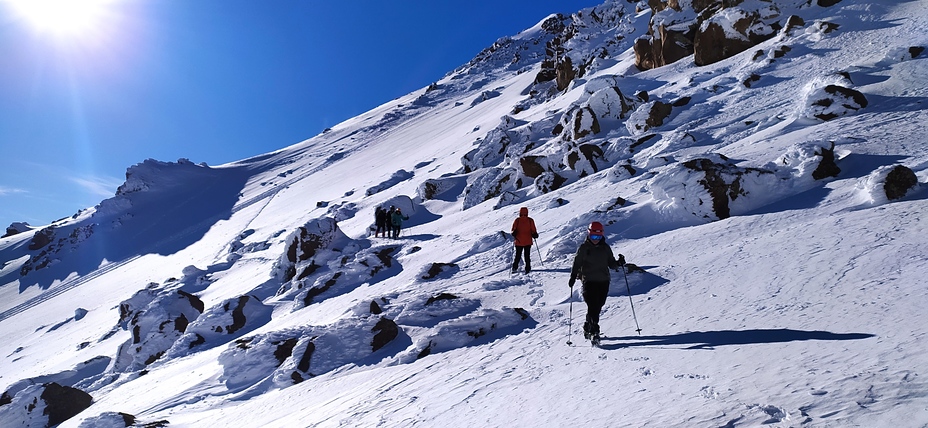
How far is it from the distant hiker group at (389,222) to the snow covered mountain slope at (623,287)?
841 mm

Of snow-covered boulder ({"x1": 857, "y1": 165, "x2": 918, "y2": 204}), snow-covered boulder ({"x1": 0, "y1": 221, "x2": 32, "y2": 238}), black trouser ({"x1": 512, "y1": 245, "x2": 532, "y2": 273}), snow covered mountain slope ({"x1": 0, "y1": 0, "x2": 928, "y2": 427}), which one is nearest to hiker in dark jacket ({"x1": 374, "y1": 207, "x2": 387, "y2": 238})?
snow covered mountain slope ({"x1": 0, "y1": 0, "x2": 928, "y2": 427})

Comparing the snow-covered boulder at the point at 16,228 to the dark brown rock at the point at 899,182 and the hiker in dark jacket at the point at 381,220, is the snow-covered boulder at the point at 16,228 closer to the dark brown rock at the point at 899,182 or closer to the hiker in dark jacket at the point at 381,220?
Answer: the hiker in dark jacket at the point at 381,220

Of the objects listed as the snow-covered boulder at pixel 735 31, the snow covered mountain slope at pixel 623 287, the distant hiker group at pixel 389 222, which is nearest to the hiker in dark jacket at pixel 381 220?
the distant hiker group at pixel 389 222

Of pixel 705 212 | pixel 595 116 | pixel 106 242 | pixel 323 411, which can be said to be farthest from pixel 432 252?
pixel 106 242

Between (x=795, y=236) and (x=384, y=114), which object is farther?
(x=384, y=114)

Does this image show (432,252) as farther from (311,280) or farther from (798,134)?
(798,134)

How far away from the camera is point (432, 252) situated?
1733 centimetres

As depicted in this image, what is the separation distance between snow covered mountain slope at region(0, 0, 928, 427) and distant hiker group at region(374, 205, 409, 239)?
33.1 inches

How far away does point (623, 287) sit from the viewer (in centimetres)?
952

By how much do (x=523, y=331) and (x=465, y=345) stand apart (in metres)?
1.03

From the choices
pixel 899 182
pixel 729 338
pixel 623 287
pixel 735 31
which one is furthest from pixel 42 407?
pixel 735 31

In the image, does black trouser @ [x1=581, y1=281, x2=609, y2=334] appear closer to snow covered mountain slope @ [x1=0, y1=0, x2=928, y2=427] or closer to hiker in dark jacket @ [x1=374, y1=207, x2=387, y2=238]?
snow covered mountain slope @ [x1=0, y1=0, x2=928, y2=427]

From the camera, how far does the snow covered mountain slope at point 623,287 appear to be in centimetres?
514

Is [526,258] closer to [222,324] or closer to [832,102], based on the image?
[222,324]
